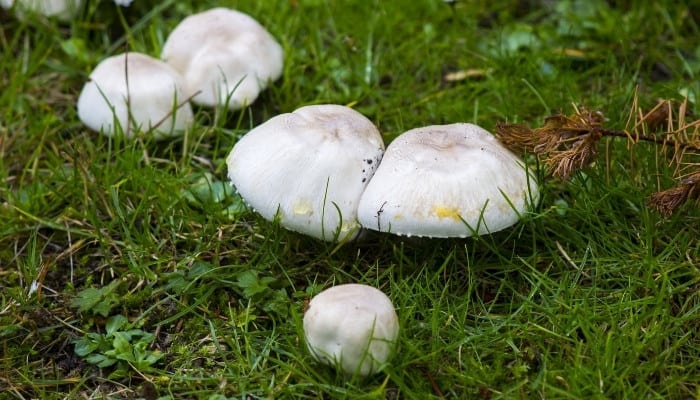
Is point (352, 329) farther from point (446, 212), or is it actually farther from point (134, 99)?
point (134, 99)

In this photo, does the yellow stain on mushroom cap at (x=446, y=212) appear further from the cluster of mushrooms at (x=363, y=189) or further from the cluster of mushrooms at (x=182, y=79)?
the cluster of mushrooms at (x=182, y=79)

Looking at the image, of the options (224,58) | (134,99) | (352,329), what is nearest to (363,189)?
(352,329)

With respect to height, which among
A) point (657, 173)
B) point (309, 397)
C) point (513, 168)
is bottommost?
point (309, 397)

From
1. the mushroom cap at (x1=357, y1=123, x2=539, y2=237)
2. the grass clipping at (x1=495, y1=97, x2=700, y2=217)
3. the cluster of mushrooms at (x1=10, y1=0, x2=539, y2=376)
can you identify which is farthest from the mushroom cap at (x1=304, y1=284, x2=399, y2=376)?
the grass clipping at (x1=495, y1=97, x2=700, y2=217)

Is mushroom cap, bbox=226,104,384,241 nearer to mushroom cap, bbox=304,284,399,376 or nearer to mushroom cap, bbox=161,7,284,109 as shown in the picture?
mushroom cap, bbox=304,284,399,376

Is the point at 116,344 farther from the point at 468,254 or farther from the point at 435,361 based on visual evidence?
the point at 468,254

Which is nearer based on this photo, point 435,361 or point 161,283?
point 435,361

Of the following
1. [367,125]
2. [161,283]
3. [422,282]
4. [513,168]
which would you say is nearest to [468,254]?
[422,282]
